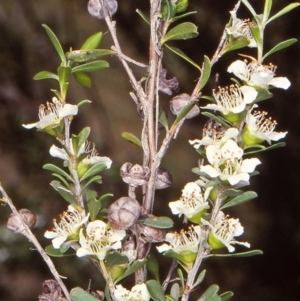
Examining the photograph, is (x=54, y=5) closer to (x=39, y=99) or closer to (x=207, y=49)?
(x=39, y=99)

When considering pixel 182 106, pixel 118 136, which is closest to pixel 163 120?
pixel 182 106

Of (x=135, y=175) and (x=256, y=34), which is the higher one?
(x=256, y=34)

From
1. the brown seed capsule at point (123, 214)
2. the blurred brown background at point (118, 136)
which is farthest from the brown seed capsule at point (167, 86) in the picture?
the blurred brown background at point (118, 136)

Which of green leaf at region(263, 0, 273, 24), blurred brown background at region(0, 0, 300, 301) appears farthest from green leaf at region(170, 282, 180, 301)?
blurred brown background at region(0, 0, 300, 301)

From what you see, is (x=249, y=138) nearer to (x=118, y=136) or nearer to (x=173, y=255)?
(x=173, y=255)

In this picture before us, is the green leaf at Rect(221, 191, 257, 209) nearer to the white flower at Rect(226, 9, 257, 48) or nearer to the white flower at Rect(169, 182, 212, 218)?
the white flower at Rect(169, 182, 212, 218)

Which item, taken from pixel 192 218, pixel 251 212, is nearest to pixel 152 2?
pixel 192 218
